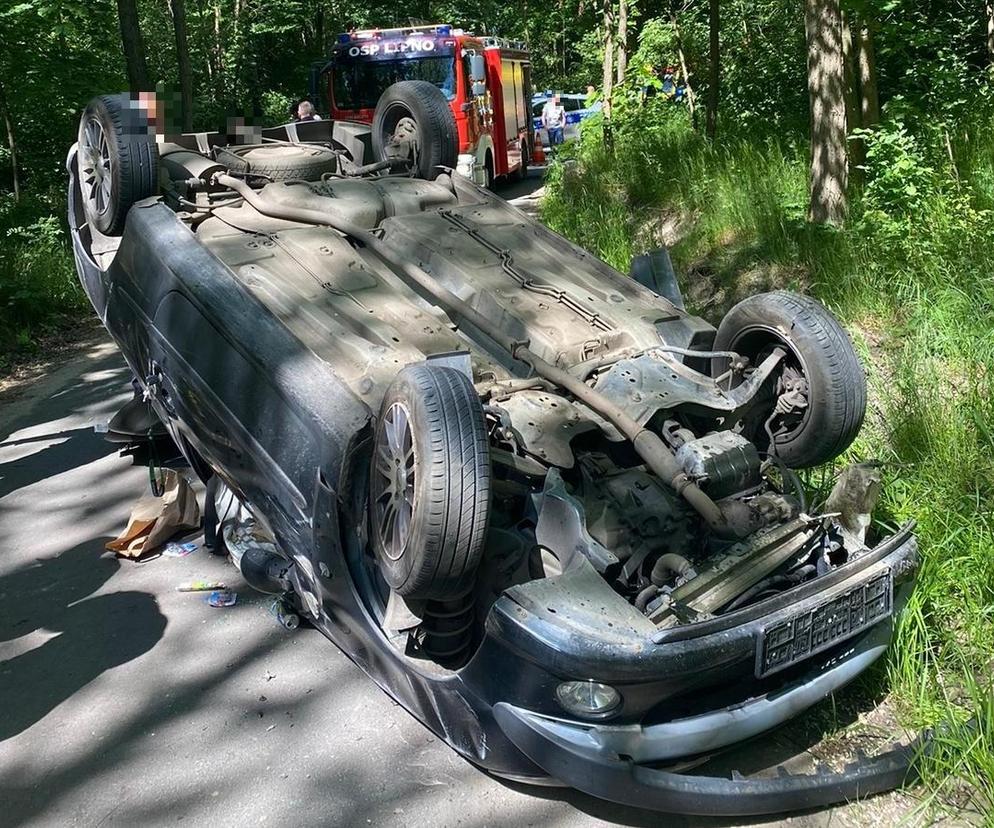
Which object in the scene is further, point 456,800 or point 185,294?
point 185,294

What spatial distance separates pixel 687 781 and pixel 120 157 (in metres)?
3.97

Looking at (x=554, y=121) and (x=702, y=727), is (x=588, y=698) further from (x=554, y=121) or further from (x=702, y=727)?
(x=554, y=121)

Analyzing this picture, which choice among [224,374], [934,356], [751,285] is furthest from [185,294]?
[751,285]

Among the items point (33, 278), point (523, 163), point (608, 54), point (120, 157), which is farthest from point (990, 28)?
point (523, 163)

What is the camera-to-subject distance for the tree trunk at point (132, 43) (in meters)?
11.2

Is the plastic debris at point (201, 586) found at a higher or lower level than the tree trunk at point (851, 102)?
lower

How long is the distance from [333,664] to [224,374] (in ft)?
4.09

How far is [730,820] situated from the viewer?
9.27ft

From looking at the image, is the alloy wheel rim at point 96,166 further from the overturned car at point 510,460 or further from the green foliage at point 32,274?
the green foliage at point 32,274

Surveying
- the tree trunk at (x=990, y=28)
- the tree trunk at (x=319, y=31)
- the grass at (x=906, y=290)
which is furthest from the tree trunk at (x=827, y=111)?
the tree trunk at (x=319, y=31)

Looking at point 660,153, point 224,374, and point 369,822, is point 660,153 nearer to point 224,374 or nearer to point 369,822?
point 224,374

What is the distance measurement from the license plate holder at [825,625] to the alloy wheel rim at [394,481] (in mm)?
1096

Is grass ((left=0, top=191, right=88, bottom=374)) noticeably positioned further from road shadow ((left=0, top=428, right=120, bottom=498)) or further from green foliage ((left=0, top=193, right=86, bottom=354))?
road shadow ((left=0, top=428, right=120, bottom=498))

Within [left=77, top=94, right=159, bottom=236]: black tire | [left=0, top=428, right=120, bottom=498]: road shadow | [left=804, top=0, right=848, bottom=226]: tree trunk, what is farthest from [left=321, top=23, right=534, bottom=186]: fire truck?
[left=77, top=94, right=159, bottom=236]: black tire
